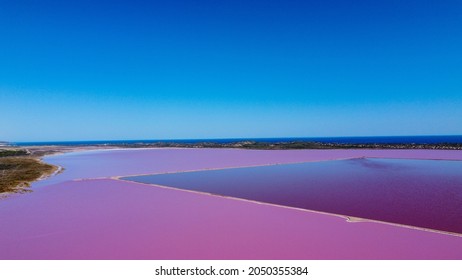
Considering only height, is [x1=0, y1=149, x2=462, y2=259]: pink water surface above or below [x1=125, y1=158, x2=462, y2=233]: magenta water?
below

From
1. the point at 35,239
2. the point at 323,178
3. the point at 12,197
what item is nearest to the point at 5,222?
the point at 35,239

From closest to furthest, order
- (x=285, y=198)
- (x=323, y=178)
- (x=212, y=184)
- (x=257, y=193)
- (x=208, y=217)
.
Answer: (x=208, y=217) < (x=285, y=198) < (x=257, y=193) < (x=212, y=184) < (x=323, y=178)

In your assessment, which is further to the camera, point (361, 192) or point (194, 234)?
point (361, 192)

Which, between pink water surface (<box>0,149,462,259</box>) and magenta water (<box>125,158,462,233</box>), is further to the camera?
magenta water (<box>125,158,462,233</box>)

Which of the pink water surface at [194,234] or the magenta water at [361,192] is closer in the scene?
the pink water surface at [194,234]

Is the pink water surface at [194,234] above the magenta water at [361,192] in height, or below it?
below

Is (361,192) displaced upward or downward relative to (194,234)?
upward

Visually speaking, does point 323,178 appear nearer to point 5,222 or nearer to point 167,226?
point 167,226

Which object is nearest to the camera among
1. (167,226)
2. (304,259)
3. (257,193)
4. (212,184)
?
(304,259)
